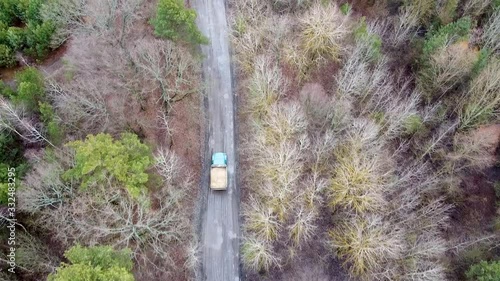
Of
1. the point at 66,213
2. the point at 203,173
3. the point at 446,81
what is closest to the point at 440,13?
the point at 446,81

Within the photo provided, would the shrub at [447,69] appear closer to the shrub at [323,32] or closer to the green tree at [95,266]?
the shrub at [323,32]

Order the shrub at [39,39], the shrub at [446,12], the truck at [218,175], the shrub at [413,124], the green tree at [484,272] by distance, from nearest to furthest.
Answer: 1. the green tree at [484,272]
2. the shrub at [413,124]
3. the truck at [218,175]
4. the shrub at [39,39]
5. the shrub at [446,12]

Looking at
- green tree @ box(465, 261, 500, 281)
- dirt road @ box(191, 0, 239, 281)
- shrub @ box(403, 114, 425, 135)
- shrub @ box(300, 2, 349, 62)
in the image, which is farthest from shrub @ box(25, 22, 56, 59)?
green tree @ box(465, 261, 500, 281)

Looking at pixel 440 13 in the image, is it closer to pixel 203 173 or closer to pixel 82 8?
pixel 203 173

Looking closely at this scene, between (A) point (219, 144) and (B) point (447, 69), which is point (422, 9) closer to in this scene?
(B) point (447, 69)

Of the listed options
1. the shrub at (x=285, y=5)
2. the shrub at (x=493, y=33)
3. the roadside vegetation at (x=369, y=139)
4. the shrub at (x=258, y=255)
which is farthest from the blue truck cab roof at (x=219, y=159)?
the shrub at (x=493, y=33)

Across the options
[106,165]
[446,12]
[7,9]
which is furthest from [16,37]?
[446,12]
